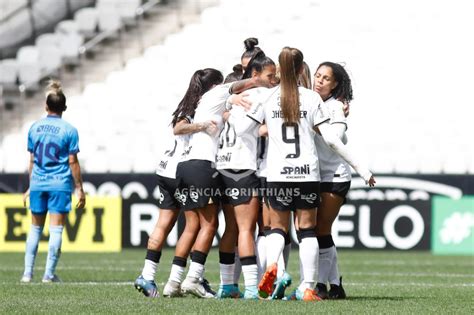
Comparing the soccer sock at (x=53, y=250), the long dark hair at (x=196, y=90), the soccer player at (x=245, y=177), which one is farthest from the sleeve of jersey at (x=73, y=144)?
the soccer player at (x=245, y=177)

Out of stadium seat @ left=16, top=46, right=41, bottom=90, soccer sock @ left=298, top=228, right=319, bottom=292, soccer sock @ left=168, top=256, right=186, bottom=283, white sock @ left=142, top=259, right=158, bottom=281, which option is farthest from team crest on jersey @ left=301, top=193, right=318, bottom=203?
stadium seat @ left=16, top=46, right=41, bottom=90

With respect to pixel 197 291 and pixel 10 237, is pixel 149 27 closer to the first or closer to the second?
pixel 10 237

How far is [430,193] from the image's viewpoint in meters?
18.8

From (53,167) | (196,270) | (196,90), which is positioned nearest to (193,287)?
(196,270)

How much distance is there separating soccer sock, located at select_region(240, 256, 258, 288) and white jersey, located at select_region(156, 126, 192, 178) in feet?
3.17

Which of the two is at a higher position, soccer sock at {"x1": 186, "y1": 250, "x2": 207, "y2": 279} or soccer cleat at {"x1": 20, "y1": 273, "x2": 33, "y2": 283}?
soccer sock at {"x1": 186, "y1": 250, "x2": 207, "y2": 279}

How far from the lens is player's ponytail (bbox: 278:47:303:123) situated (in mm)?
8922

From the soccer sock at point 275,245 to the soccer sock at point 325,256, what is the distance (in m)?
0.47

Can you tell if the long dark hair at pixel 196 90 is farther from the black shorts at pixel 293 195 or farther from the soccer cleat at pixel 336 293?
the soccer cleat at pixel 336 293

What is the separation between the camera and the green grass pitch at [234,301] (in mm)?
8242

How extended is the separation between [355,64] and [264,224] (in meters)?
14.7

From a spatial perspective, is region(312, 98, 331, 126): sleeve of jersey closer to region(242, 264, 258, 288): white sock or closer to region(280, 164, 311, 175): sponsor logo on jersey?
region(280, 164, 311, 175): sponsor logo on jersey

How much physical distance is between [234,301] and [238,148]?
120cm

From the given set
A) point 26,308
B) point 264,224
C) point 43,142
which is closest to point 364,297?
point 264,224
